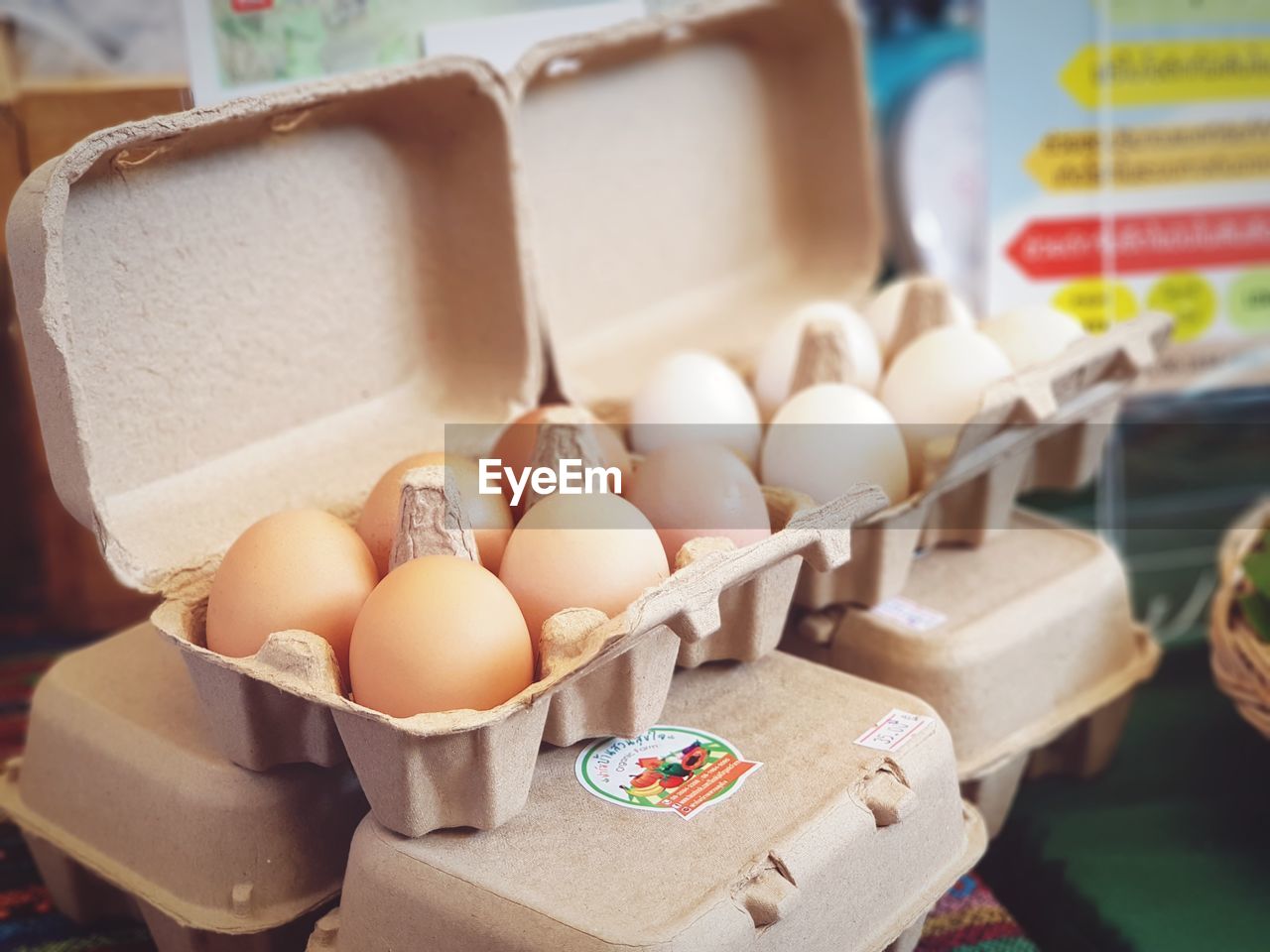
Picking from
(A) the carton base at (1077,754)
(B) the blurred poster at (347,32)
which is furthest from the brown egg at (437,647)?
(A) the carton base at (1077,754)

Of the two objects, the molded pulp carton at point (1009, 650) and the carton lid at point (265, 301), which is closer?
the carton lid at point (265, 301)

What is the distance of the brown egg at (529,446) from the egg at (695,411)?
8 cm

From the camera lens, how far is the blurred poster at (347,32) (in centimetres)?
121

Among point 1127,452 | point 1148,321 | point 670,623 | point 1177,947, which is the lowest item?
point 1177,947

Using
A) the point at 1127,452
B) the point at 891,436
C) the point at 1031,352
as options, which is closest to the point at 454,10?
the point at 891,436

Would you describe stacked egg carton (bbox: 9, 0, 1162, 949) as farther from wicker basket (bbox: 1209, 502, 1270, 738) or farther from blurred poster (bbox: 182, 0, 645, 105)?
wicker basket (bbox: 1209, 502, 1270, 738)

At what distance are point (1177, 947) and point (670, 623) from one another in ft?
2.18

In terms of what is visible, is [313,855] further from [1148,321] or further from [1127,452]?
[1127,452]

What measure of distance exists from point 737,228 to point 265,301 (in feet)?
2.67

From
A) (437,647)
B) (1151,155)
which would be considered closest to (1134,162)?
(1151,155)

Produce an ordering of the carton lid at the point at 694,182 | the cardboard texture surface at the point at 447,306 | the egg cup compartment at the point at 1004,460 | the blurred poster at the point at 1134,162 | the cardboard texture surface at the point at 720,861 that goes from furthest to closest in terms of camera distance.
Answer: the blurred poster at the point at 1134,162
the carton lid at the point at 694,182
the egg cup compartment at the point at 1004,460
the cardboard texture surface at the point at 447,306
the cardboard texture surface at the point at 720,861

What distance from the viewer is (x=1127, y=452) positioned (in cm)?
244

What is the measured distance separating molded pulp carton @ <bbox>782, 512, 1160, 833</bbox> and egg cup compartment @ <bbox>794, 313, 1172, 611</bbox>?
0.03 m

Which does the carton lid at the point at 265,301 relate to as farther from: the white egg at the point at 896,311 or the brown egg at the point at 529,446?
the white egg at the point at 896,311
